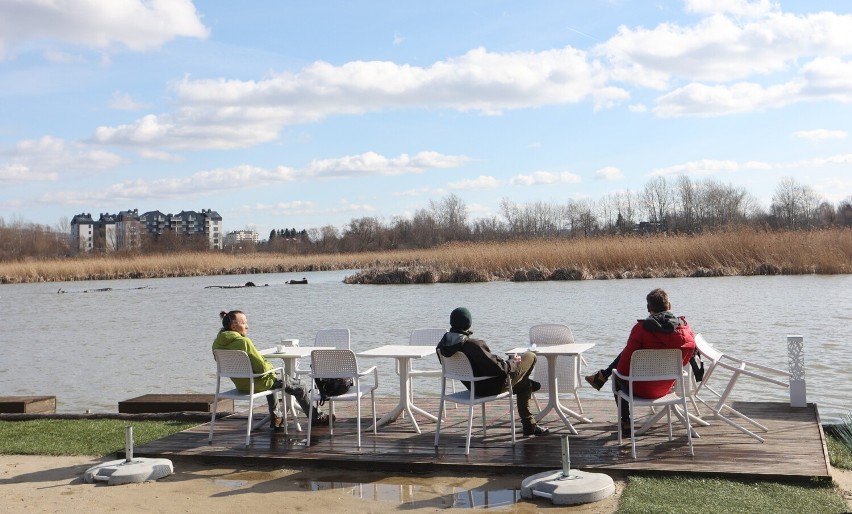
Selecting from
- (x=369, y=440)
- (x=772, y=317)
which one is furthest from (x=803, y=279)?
(x=369, y=440)

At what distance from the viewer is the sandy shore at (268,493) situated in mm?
5555

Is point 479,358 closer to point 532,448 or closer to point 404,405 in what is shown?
point 532,448

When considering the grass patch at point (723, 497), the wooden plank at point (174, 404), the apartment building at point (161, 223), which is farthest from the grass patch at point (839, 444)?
the apartment building at point (161, 223)

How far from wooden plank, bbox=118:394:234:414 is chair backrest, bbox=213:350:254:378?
6.41 ft

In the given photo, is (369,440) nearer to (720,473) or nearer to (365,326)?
(720,473)

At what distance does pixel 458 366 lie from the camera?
6.57 metres

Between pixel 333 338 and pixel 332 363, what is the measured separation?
70.4 inches

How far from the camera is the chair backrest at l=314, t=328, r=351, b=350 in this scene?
8602mm

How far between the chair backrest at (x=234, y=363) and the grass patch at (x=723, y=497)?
322cm

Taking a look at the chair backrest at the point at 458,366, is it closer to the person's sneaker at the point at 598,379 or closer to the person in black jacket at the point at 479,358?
the person in black jacket at the point at 479,358

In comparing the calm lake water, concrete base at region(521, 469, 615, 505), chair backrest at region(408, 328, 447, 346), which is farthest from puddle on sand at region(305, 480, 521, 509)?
the calm lake water

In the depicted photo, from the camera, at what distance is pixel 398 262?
3969cm

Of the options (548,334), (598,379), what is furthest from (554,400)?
(548,334)

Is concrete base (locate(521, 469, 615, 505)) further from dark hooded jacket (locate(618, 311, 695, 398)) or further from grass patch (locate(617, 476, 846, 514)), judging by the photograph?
dark hooded jacket (locate(618, 311, 695, 398))
